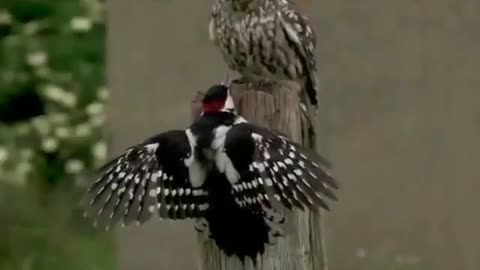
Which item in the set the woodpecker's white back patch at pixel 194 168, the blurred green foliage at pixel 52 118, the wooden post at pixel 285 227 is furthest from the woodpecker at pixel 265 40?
the blurred green foliage at pixel 52 118

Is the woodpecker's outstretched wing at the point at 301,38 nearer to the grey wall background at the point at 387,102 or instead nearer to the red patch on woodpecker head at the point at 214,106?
the grey wall background at the point at 387,102

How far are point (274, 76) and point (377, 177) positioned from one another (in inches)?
57.4

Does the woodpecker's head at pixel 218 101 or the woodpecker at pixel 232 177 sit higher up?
A: the woodpecker's head at pixel 218 101

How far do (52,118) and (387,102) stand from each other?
90.5 inches

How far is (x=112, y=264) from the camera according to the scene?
299 inches

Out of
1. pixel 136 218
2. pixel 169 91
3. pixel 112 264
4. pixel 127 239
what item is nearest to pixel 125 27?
pixel 169 91

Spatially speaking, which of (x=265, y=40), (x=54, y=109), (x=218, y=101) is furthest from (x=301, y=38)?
(x=54, y=109)

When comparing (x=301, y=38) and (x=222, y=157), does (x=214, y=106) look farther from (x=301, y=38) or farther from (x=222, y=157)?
(x=301, y=38)

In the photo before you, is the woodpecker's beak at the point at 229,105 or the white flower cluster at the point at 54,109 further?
the white flower cluster at the point at 54,109

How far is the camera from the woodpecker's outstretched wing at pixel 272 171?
11.4 feet

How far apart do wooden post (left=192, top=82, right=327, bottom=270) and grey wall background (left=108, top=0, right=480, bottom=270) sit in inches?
110

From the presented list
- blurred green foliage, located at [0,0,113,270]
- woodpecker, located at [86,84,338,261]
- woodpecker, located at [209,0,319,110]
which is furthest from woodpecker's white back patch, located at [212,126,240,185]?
blurred green foliage, located at [0,0,113,270]

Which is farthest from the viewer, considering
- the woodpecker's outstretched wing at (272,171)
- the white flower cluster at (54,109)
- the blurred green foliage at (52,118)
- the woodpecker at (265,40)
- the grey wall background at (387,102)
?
the white flower cluster at (54,109)

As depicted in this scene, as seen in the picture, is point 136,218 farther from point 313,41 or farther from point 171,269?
point 171,269
